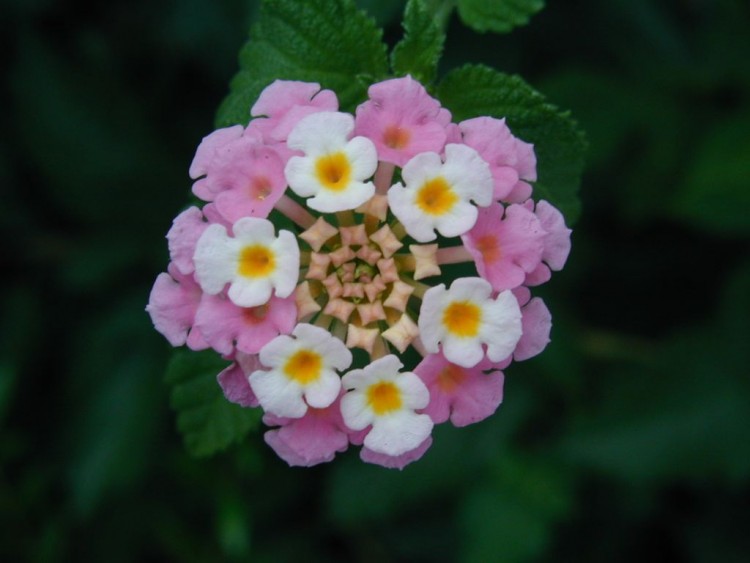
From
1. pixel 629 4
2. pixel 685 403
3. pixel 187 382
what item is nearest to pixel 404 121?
pixel 187 382

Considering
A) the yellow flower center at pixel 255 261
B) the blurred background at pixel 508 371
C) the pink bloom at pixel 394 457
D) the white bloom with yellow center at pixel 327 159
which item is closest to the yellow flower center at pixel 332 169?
the white bloom with yellow center at pixel 327 159

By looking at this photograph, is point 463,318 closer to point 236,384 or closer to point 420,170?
point 420,170

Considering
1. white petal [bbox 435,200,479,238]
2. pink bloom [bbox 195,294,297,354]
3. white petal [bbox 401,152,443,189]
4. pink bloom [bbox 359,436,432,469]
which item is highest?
white petal [bbox 401,152,443,189]

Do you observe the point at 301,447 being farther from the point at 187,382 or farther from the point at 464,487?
the point at 464,487

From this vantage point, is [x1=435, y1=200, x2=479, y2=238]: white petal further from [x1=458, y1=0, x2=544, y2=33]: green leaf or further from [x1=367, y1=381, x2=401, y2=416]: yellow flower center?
[x1=458, y1=0, x2=544, y2=33]: green leaf

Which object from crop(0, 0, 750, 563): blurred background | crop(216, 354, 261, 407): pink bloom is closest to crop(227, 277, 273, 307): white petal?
crop(216, 354, 261, 407): pink bloom

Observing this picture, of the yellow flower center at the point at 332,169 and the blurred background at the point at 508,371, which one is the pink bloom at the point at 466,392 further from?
the blurred background at the point at 508,371
